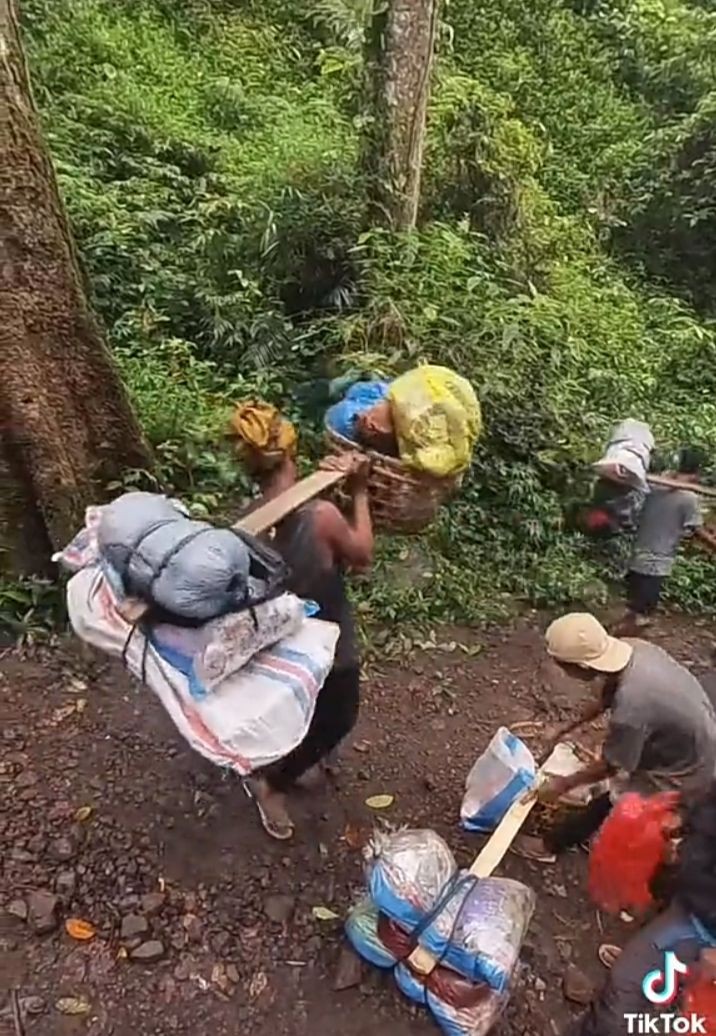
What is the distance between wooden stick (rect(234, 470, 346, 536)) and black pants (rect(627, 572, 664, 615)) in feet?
7.76

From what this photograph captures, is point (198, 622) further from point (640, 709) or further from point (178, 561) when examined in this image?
point (640, 709)

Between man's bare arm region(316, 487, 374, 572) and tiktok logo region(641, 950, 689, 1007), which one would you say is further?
man's bare arm region(316, 487, 374, 572)

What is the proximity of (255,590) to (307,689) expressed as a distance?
0.34 m

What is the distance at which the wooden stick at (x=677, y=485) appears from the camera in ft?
13.7

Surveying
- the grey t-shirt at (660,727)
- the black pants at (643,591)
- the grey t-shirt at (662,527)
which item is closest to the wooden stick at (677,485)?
the grey t-shirt at (662,527)

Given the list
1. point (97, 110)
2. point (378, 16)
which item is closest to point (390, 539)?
point (378, 16)

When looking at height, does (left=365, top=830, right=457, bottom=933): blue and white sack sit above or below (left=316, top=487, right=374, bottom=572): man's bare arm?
below

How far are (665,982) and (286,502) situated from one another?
1738mm

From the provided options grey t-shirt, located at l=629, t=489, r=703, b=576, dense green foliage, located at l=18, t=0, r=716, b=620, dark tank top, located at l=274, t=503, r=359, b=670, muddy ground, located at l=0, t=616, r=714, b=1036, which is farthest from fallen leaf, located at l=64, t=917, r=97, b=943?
grey t-shirt, located at l=629, t=489, r=703, b=576

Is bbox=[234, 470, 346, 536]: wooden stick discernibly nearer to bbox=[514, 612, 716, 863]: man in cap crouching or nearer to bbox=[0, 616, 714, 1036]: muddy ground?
bbox=[514, 612, 716, 863]: man in cap crouching

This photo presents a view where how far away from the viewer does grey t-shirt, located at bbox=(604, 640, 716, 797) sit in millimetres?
3318

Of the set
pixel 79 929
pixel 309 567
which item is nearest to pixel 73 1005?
pixel 79 929

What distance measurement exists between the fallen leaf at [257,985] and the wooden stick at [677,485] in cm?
252

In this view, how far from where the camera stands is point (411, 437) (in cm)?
323
